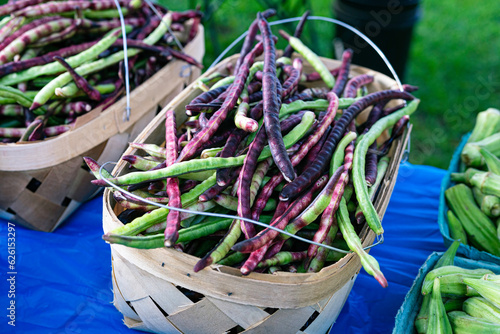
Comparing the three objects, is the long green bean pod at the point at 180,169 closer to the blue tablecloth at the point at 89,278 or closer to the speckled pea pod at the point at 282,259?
the speckled pea pod at the point at 282,259

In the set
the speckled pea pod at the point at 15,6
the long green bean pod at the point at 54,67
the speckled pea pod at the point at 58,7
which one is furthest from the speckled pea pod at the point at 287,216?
the speckled pea pod at the point at 15,6

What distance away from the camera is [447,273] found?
150 centimetres

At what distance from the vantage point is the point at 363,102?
6.05ft

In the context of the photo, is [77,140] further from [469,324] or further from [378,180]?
[469,324]

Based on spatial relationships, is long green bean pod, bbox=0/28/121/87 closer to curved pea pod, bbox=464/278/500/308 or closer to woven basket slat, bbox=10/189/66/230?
woven basket slat, bbox=10/189/66/230

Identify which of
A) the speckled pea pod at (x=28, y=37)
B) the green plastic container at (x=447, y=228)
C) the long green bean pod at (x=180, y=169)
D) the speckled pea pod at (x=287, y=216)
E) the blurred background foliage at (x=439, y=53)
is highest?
the speckled pea pod at (x=28, y=37)

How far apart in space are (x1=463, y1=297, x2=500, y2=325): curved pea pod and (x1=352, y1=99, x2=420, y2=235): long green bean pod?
42 centimetres

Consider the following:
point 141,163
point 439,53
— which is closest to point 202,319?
point 141,163

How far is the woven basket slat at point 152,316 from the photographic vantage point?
4.43ft

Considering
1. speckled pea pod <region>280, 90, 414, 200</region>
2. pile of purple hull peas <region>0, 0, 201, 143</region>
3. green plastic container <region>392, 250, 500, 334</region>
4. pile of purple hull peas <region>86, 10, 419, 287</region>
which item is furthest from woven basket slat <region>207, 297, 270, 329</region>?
pile of purple hull peas <region>0, 0, 201, 143</region>

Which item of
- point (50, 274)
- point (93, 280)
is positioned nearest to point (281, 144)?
point (93, 280)

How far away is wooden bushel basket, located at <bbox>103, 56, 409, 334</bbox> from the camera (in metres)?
1.19

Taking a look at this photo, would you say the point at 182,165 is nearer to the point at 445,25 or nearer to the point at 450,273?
the point at 450,273

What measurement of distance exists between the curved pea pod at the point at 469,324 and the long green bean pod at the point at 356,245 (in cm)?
45
